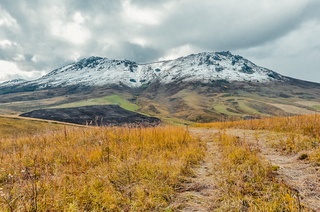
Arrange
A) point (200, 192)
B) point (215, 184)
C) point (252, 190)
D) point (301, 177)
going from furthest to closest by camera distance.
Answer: point (301, 177) → point (215, 184) → point (200, 192) → point (252, 190)

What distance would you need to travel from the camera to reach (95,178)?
583 cm

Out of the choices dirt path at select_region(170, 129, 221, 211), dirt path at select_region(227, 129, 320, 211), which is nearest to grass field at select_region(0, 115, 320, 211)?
dirt path at select_region(170, 129, 221, 211)

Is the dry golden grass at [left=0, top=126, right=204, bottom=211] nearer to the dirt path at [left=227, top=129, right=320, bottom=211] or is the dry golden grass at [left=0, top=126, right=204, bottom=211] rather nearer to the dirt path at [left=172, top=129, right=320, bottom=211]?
the dirt path at [left=172, top=129, right=320, bottom=211]

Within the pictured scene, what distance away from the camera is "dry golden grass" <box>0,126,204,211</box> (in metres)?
4.68

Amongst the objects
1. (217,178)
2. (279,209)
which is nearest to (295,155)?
(217,178)

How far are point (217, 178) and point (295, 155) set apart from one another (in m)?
4.13

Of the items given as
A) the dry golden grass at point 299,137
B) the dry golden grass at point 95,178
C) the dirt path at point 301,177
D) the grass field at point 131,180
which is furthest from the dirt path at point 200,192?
the dry golden grass at point 299,137

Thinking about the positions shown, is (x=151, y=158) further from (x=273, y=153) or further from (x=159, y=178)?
(x=273, y=153)

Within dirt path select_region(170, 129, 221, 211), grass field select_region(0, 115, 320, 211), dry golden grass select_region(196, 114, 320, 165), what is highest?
dry golden grass select_region(196, 114, 320, 165)

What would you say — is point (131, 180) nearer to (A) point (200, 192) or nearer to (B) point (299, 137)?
(A) point (200, 192)

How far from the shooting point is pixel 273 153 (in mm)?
8867

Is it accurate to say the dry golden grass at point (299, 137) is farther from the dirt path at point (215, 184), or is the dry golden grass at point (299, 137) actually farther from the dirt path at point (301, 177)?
the dirt path at point (215, 184)

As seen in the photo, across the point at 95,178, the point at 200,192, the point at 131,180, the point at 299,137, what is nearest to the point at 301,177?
the point at 200,192

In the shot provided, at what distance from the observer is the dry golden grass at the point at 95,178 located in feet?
15.4
